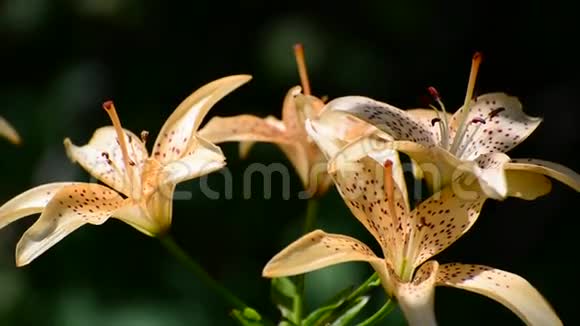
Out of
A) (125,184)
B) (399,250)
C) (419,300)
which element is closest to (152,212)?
(125,184)

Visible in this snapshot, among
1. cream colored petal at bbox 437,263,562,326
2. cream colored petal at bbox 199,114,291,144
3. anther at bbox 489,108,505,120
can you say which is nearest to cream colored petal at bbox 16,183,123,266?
cream colored petal at bbox 199,114,291,144

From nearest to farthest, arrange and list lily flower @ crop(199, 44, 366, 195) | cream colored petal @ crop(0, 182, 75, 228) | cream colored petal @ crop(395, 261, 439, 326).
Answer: cream colored petal @ crop(395, 261, 439, 326), cream colored petal @ crop(0, 182, 75, 228), lily flower @ crop(199, 44, 366, 195)

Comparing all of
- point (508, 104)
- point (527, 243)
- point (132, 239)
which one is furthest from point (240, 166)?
point (508, 104)

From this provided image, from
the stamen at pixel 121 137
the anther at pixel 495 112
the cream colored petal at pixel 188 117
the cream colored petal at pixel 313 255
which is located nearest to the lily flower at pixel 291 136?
the cream colored petal at pixel 188 117

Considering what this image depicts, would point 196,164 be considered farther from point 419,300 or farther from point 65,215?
point 419,300

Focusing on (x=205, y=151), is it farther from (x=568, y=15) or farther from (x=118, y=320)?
(x=568, y=15)

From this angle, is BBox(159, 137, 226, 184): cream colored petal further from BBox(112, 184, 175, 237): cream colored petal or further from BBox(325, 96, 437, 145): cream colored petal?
BBox(325, 96, 437, 145): cream colored petal
